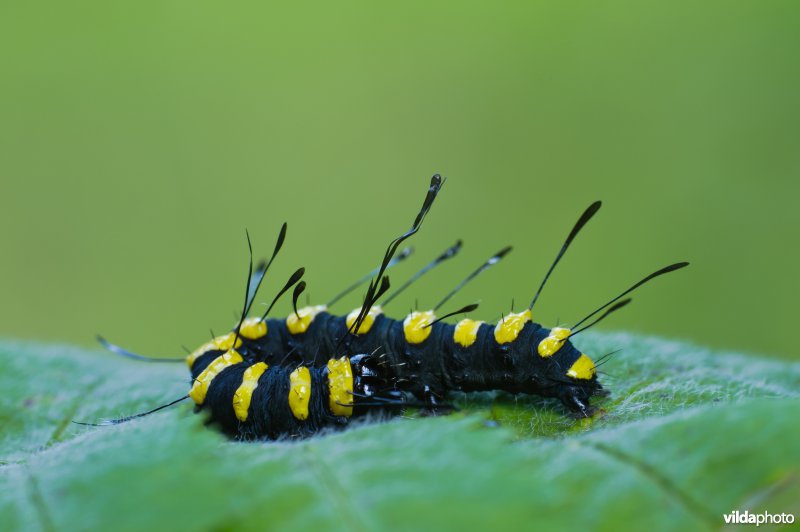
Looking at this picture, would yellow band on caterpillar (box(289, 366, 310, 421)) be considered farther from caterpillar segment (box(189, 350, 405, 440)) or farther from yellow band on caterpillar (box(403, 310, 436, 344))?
yellow band on caterpillar (box(403, 310, 436, 344))

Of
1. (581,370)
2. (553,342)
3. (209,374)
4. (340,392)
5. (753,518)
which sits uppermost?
(209,374)

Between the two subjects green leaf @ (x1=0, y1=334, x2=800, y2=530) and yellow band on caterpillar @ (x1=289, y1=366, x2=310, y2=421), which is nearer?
green leaf @ (x1=0, y1=334, x2=800, y2=530)

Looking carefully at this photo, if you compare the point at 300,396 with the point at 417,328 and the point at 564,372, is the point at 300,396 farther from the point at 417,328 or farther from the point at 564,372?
the point at 564,372

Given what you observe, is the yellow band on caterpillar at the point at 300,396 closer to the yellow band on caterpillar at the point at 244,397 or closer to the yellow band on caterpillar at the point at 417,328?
the yellow band on caterpillar at the point at 244,397

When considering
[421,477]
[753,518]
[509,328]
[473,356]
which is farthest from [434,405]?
[753,518]

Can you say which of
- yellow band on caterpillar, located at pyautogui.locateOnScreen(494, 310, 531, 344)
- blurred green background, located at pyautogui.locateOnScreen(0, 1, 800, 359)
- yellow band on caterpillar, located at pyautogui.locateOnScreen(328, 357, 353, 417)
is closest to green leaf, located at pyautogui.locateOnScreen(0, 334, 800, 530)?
yellow band on caterpillar, located at pyautogui.locateOnScreen(328, 357, 353, 417)

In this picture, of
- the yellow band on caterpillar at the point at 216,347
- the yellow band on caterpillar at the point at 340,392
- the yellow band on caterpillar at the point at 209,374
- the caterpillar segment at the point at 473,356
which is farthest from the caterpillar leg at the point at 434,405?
the yellow band on caterpillar at the point at 216,347

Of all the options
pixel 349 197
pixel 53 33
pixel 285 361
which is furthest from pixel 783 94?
pixel 53 33
